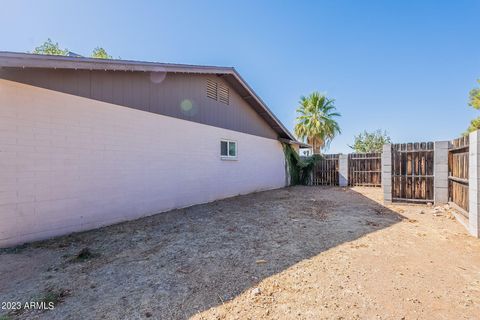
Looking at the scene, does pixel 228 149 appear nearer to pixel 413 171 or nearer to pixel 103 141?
pixel 103 141

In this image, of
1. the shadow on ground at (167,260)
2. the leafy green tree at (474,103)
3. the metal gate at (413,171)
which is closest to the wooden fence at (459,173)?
→ the metal gate at (413,171)

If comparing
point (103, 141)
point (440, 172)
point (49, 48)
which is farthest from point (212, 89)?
point (49, 48)

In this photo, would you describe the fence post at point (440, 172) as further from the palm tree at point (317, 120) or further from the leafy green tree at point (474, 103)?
the leafy green tree at point (474, 103)

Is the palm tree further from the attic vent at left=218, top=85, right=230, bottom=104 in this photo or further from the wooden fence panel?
the attic vent at left=218, top=85, right=230, bottom=104

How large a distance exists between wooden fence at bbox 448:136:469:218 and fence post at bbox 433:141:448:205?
0.33 ft

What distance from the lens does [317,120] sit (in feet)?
63.6

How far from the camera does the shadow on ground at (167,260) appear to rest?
7.87ft

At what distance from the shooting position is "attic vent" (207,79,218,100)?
28.8ft

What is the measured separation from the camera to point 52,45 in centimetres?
1797

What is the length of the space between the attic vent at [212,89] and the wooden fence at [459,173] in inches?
309

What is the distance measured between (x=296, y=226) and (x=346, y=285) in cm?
267

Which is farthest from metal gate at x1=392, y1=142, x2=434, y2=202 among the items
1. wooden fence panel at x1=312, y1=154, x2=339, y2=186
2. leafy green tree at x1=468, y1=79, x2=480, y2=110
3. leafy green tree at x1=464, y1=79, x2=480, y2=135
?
leafy green tree at x1=468, y1=79, x2=480, y2=110

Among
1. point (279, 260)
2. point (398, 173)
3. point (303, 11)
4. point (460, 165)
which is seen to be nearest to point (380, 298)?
point (279, 260)

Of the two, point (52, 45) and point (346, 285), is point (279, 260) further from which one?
point (52, 45)
